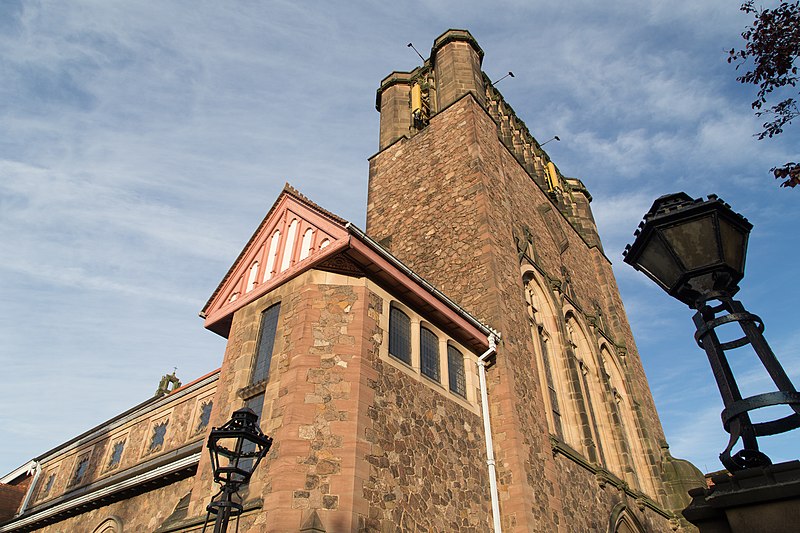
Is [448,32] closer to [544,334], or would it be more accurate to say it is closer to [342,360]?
[544,334]

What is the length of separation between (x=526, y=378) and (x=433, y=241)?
16.6ft

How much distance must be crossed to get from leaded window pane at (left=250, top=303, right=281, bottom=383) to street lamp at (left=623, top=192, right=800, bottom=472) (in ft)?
23.5

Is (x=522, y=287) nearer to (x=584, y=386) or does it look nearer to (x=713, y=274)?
(x=584, y=386)

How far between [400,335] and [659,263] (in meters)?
6.67

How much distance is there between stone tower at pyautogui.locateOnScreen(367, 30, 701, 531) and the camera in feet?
38.6

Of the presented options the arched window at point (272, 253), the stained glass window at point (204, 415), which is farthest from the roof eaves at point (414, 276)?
the stained glass window at point (204, 415)

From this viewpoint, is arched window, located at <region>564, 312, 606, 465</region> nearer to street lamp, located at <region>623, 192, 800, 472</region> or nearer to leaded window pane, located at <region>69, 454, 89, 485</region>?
street lamp, located at <region>623, 192, 800, 472</region>

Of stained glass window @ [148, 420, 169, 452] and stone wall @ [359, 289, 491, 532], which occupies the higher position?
stained glass window @ [148, 420, 169, 452]

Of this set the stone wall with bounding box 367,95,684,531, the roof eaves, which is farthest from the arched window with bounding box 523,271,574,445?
the roof eaves

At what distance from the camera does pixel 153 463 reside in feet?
43.7

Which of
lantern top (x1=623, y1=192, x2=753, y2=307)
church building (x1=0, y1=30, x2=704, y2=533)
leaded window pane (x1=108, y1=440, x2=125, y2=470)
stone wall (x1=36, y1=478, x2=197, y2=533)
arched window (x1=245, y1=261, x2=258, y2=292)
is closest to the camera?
lantern top (x1=623, y1=192, x2=753, y2=307)

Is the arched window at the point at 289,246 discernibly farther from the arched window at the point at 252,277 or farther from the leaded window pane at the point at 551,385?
the leaded window pane at the point at 551,385

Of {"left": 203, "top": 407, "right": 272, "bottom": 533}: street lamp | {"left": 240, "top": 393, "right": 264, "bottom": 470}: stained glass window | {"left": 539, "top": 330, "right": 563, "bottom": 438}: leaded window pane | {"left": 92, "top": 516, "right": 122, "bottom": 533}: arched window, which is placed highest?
{"left": 539, "top": 330, "right": 563, "bottom": 438}: leaded window pane

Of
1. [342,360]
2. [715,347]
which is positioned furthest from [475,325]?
[715,347]
